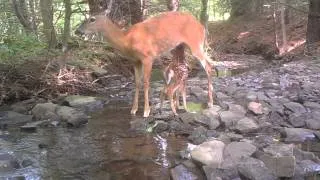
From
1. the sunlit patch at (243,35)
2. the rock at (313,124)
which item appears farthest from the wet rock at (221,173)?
the sunlit patch at (243,35)

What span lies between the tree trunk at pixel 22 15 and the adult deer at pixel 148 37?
7891 mm

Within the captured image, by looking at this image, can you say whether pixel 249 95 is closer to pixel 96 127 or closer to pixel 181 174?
pixel 96 127

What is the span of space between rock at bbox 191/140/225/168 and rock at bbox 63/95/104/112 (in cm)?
379

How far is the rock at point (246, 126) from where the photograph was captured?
758 cm

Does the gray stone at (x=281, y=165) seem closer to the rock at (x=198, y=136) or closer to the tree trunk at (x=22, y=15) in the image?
the rock at (x=198, y=136)

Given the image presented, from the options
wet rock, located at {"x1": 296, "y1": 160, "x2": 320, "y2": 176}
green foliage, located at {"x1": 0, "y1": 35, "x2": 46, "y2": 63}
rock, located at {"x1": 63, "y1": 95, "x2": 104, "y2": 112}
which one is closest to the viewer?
wet rock, located at {"x1": 296, "y1": 160, "x2": 320, "y2": 176}

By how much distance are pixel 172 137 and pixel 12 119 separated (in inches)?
118

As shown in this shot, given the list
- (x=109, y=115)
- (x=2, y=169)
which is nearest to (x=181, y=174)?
(x=2, y=169)

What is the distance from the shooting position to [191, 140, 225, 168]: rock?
579cm

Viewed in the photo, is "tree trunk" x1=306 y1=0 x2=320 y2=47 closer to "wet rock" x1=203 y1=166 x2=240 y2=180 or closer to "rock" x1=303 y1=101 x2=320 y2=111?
"rock" x1=303 y1=101 x2=320 y2=111

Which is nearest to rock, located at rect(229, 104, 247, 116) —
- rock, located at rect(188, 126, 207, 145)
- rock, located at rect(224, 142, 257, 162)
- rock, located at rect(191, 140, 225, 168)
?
rock, located at rect(188, 126, 207, 145)

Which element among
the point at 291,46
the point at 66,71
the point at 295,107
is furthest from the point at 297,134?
the point at 291,46

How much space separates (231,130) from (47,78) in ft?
14.7

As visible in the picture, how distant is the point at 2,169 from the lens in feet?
19.3
